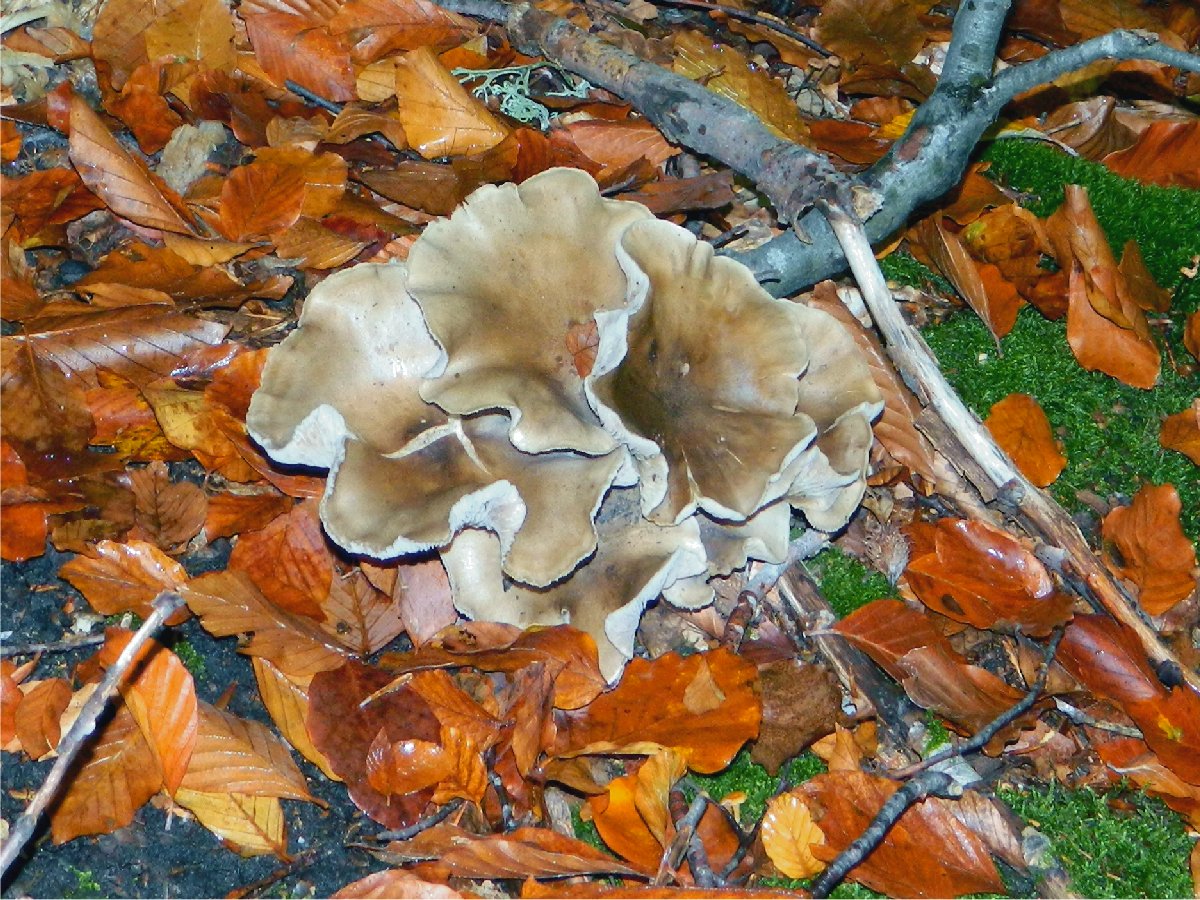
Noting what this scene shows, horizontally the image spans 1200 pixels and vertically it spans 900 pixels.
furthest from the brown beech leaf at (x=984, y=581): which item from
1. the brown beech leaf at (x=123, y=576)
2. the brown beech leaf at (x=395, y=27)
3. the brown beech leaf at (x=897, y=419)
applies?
the brown beech leaf at (x=395, y=27)

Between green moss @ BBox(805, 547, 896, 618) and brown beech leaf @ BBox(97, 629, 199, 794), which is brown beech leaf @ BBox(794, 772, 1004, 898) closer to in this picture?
green moss @ BBox(805, 547, 896, 618)

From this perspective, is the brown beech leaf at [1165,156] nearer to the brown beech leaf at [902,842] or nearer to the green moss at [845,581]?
the green moss at [845,581]

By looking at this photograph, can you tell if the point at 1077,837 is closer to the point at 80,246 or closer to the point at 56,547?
the point at 56,547

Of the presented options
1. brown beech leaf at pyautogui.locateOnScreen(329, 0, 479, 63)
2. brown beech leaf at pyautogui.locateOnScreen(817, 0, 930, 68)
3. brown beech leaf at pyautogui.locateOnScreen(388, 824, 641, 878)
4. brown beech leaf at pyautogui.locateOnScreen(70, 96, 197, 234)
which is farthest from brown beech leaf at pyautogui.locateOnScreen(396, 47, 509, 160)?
brown beech leaf at pyautogui.locateOnScreen(388, 824, 641, 878)

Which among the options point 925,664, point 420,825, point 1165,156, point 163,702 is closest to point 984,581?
point 925,664

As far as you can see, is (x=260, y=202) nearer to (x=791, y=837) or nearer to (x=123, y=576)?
(x=123, y=576)

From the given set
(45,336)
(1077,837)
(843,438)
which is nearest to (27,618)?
(45,336)
